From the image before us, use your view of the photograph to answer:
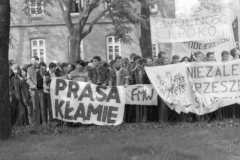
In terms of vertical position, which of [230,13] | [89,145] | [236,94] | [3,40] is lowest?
[89,145]

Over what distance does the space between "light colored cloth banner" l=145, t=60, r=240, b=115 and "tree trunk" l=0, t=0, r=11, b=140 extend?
11.4 ft

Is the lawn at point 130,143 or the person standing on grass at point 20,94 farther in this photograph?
the person standing on grass at point 20,94

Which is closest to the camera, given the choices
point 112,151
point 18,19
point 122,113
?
point 112,151

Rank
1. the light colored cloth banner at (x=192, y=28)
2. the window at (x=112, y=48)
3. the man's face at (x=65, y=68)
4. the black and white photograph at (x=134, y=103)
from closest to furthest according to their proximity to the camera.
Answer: the black and white photograph at (x=134, y=103), the man's face at (x=65, y=68), the light colored cloth banner at (x=192, y=28), the window at (x=112, y=48)

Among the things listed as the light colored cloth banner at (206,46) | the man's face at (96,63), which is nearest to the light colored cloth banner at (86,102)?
the man's face at (96,63)

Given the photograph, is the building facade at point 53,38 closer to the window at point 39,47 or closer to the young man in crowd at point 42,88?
the window at point 39,47

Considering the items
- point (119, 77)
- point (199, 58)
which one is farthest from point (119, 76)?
point (199, 58)

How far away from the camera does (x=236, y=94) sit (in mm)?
10586

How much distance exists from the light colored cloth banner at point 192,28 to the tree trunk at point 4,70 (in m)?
4.76

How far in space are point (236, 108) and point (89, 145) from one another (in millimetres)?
4326

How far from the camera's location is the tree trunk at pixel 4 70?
916cm

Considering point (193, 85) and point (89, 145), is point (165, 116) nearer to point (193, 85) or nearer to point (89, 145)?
point (193, 85)

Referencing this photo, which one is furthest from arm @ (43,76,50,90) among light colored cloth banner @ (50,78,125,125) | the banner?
the banner

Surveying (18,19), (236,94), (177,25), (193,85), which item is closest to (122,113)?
(193,85)
